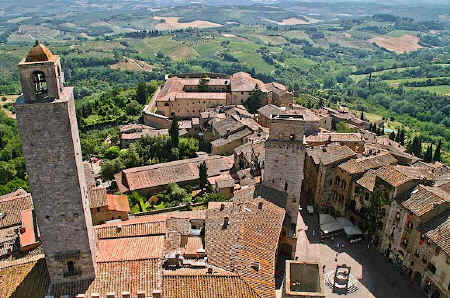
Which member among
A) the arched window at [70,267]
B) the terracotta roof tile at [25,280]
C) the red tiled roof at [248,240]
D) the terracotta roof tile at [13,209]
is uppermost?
the arched window at [70,267]

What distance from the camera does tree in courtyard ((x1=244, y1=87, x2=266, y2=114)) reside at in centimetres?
8831

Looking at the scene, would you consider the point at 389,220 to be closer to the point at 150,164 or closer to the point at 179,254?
the point at 179,254

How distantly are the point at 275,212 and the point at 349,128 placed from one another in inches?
2411

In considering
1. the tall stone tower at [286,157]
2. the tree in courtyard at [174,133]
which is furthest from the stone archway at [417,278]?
the tree in courtyard at [174,133]

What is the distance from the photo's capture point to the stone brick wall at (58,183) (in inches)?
1063

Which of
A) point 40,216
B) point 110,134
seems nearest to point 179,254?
point 40,216

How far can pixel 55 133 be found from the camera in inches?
1078

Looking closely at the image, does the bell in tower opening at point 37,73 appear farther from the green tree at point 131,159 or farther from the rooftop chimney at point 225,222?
the green tree at point 131,159

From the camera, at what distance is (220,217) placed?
41.1 metres

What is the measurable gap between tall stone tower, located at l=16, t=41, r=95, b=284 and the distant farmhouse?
58.1 meters

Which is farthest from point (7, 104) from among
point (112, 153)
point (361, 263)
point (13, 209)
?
point (361, 263)

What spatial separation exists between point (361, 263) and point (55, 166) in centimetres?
3454

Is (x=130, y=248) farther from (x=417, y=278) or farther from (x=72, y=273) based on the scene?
(x=417, y=278)

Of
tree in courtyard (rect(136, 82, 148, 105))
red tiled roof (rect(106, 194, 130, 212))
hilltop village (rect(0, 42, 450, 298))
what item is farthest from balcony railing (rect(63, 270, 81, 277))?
tree in courtyard (rect(136, 82, 148, 105))
